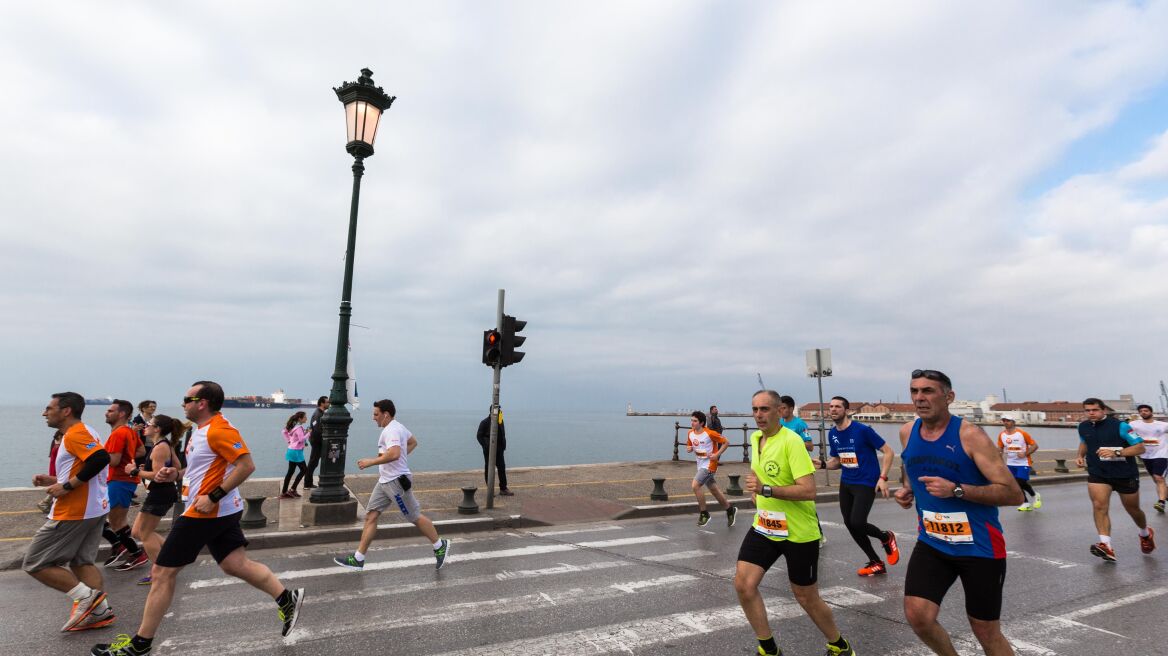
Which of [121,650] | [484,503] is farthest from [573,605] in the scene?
[484,503]

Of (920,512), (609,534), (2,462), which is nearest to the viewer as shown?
(920,512)

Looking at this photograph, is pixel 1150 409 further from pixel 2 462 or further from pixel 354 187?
pixel 2 462

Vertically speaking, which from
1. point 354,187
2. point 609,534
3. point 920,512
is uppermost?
point 354,187

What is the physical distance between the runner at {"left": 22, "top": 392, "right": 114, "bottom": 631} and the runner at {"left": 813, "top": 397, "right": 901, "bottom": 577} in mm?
6957

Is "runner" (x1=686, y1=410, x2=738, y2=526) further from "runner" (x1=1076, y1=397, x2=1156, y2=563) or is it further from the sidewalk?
"runner" (x1=1076, y1=397, x2=1156, y2=563)

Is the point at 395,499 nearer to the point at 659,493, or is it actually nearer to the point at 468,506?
the point at 468,506

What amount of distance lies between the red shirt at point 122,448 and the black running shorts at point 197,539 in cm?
269

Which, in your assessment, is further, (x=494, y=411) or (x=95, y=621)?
(x=494, y=411)

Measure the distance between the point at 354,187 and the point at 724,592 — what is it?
8.22 metres

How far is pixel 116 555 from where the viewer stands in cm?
678

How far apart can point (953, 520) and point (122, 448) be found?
24.6 feet

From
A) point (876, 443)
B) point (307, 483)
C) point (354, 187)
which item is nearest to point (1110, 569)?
point (876, 443)

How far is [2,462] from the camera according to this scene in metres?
44.6

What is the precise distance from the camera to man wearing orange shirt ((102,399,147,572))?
6352mm
